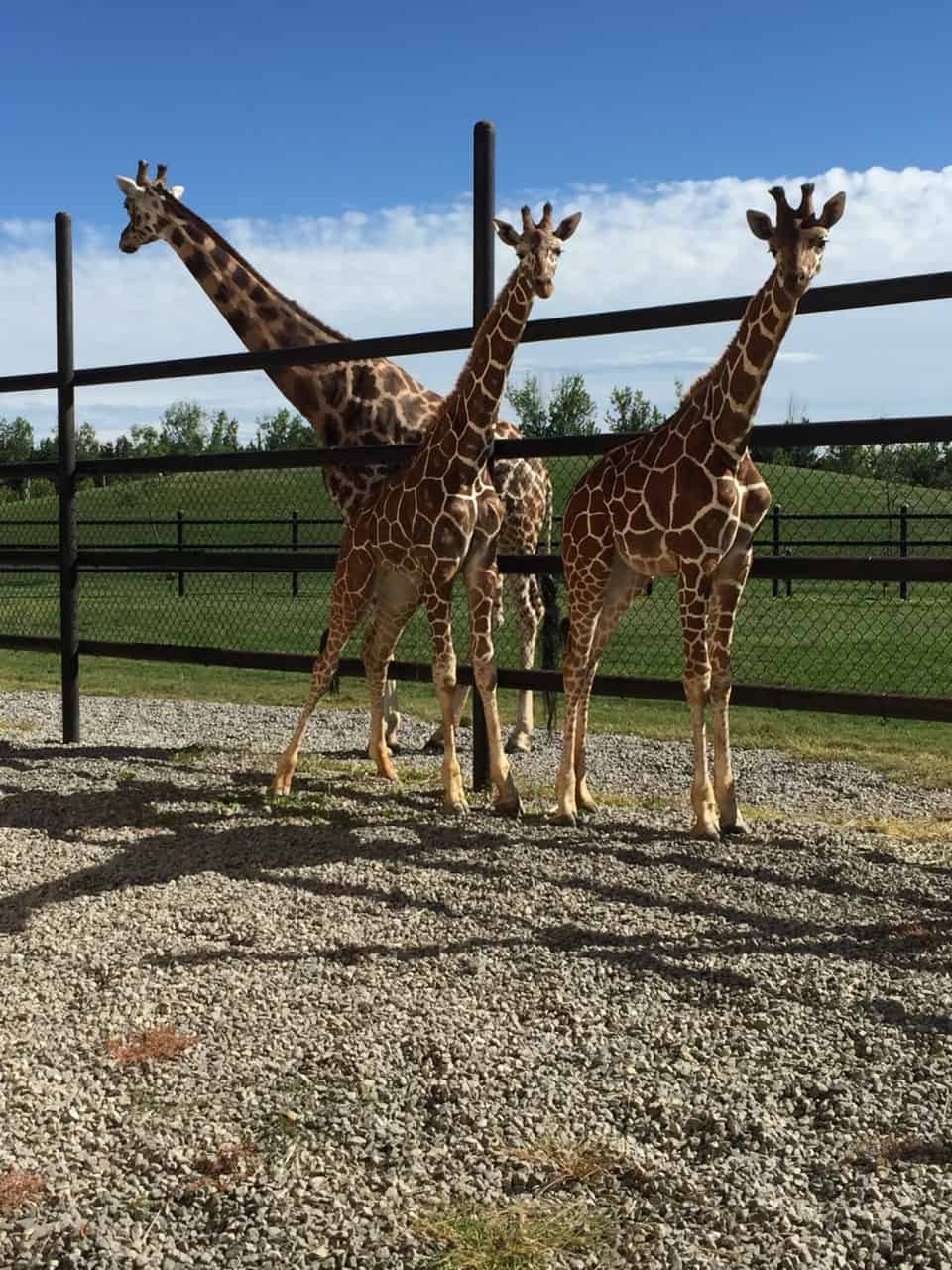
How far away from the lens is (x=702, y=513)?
438cm

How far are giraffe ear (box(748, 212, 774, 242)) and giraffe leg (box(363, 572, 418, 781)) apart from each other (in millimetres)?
2237

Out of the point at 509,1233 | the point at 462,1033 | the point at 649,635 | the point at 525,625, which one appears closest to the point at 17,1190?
the point at 509,1233

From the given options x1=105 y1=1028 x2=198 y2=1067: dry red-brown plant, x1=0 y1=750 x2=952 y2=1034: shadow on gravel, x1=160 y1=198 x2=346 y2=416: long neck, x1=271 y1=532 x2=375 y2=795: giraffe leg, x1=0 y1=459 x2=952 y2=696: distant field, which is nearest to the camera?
x1=105 y1=1028 x2=198 y2=1067: dry red-brown plant

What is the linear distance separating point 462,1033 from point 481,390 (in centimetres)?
295

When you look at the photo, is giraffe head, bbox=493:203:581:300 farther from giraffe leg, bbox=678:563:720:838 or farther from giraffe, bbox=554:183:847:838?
giraffe leg, bbox=678:563:720:838

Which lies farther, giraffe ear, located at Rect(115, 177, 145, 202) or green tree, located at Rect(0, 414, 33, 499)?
green tree, located at Rect(0, 414, 33, 499)

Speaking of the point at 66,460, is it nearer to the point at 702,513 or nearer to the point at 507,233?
the point at 507,233

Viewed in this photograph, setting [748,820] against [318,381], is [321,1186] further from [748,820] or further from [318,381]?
[318,381]

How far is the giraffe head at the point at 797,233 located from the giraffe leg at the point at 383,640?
88.0 inches

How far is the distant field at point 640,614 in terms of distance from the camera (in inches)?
429

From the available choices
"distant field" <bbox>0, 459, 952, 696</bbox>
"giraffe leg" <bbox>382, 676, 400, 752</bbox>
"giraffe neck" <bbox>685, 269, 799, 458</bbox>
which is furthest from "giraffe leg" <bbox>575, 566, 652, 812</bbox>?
"distant field" <bbox>0, 459, 952, 696</bbox>

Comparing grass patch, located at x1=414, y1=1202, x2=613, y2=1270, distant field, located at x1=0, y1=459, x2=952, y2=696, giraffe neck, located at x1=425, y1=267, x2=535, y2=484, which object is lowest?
grass patch, located at x1=414, y1=1202, x2=613, y2=1270

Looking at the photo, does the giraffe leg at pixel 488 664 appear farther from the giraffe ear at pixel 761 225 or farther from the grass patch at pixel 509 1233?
the grass patch at pixel 509 1233

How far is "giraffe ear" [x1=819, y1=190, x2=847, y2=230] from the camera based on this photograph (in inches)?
159
